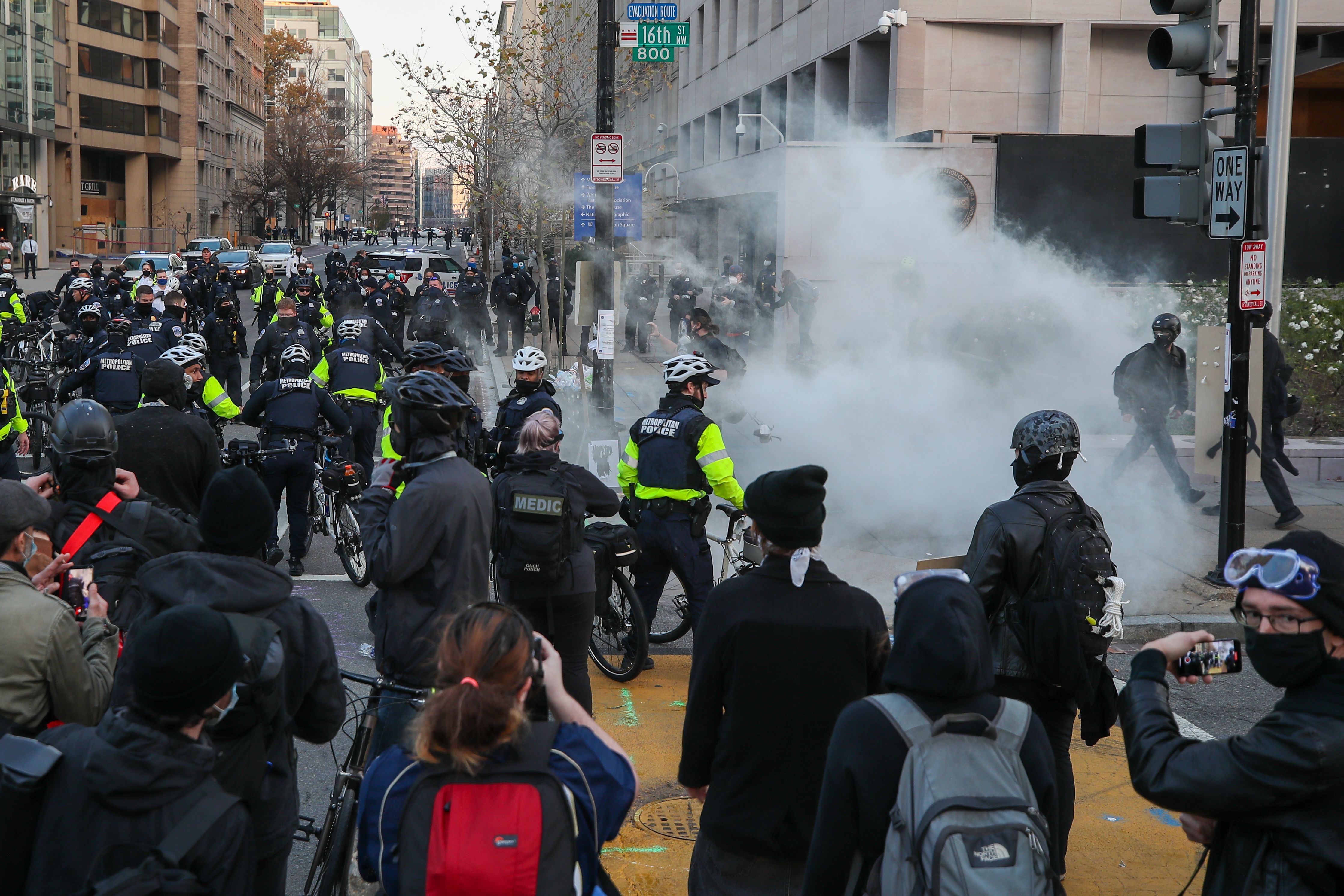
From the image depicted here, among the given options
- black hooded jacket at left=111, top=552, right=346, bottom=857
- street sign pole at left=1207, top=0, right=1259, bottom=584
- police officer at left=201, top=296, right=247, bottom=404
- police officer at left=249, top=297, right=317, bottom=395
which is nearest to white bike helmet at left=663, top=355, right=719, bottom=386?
black hooded jacket at left=111, top=552, right=346, bottom=857

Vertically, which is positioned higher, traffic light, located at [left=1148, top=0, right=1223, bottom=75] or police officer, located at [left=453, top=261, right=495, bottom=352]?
traffic light, located at [left=1148, top=0, right=1223, bottom=75]

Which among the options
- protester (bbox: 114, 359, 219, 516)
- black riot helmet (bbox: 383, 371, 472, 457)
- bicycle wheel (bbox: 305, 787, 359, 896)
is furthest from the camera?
protester (bbox: 114, 359, 219, 516)

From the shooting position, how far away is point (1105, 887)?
4.75 metres

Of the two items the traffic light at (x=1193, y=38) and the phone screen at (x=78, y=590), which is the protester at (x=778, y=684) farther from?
the traffic light at (x=1193, y=38)

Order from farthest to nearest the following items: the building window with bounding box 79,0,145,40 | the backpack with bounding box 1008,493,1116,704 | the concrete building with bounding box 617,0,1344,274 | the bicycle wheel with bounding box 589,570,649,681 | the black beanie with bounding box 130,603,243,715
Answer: the building window with bounding box 79,0,145,40
the concrete building with bounding box 617,0,1344,274
the bicycle wheel with bounding box 589,570,649,681
the backpack with bounding box 1008,493,1116,704
the black beanie with bounding box 130,603,243,715

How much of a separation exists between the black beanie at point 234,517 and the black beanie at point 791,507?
1.38 meters

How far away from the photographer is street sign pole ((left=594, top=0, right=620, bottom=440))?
1330 centimetres

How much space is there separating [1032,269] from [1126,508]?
1522 cm

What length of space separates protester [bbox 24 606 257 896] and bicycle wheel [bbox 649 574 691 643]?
14.8 ft

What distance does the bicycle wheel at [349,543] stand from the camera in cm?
904

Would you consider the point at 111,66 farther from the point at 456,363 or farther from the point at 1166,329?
the point at 456,363

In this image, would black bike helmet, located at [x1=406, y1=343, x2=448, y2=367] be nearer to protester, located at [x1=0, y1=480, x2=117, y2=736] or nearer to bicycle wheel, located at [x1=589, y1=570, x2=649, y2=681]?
bicycle wheel, located at [x1=589, y1=570, x2=649, y2=681]

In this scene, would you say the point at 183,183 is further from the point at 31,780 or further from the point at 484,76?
Result: the point at 31,780

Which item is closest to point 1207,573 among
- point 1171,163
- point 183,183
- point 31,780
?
point 1171,163
